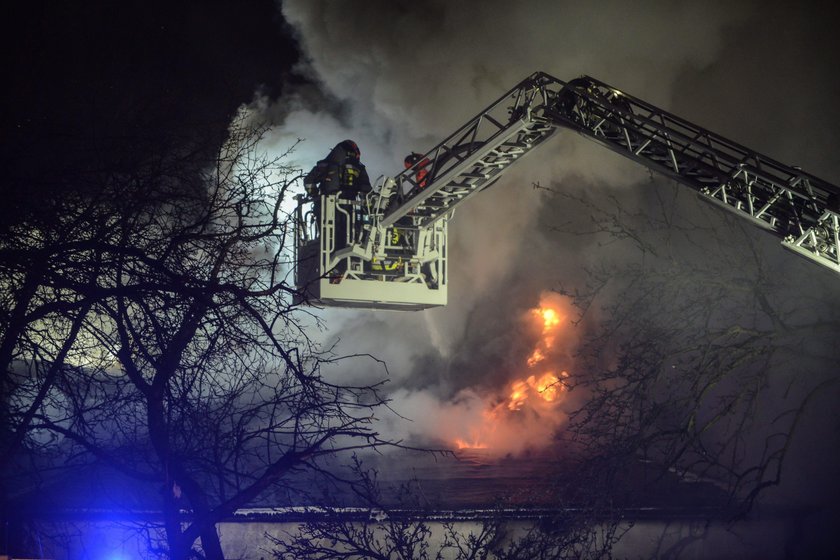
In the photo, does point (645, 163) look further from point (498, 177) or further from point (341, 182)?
point (341, 182)

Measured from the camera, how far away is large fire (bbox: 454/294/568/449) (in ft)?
69.5

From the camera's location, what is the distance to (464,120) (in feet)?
71.6

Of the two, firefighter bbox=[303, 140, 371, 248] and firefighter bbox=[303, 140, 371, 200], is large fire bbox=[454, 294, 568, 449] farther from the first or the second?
Result: firefighter bbox=[303, 140, 371, 200]

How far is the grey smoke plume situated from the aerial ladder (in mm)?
5474

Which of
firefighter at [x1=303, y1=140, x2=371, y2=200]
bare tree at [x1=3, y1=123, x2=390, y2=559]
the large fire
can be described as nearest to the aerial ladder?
firefighter at [x1=303, y1=140, x2=371, y2=200]

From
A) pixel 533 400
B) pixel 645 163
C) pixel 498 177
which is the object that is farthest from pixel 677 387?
pixel 645 163

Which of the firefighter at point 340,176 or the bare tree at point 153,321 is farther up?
the firefighter at point 340,176

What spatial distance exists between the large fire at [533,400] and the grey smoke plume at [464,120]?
366 millimetres

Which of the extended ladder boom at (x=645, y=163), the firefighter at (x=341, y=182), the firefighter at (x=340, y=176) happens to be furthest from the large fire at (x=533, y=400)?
the firefighter at (x=340, y=176)

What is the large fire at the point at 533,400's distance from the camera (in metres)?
21.2

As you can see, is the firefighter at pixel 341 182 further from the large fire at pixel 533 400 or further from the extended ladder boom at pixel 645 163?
the large fire at pixel 533 400

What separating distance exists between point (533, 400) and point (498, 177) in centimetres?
782

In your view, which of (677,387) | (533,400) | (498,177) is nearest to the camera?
(498,177)

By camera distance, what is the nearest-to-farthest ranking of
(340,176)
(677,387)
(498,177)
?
(498,177)
(340,176)
(677,387)
